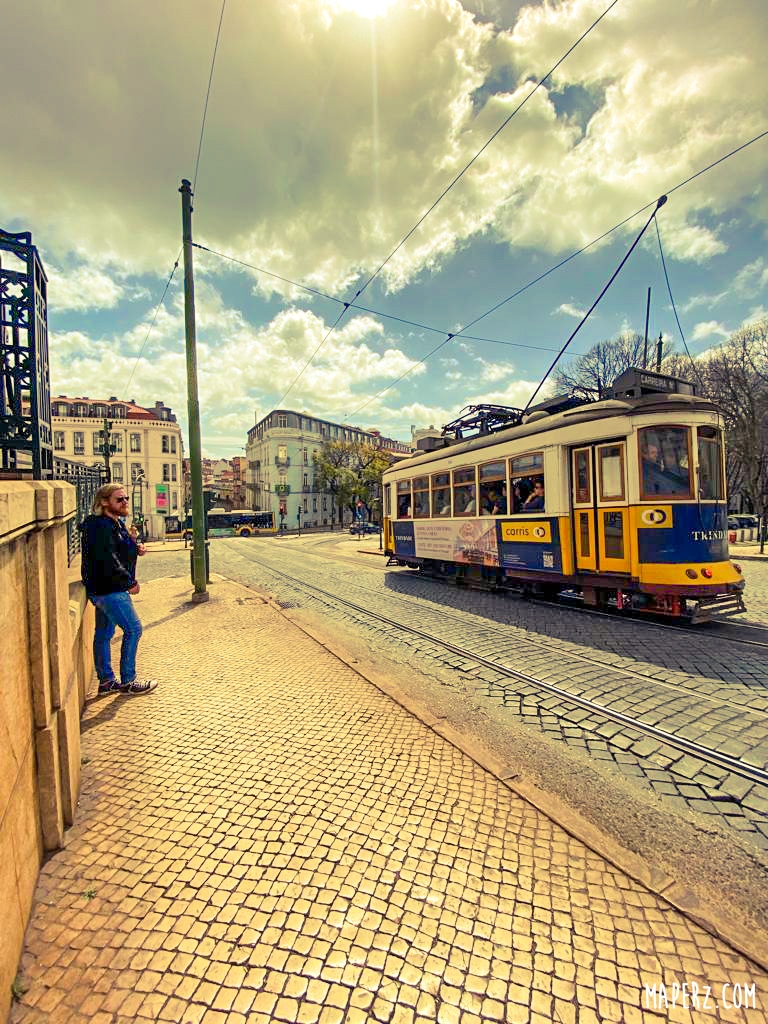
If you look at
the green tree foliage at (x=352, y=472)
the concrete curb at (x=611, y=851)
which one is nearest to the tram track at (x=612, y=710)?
the concrete curb at (x=611, y=851)

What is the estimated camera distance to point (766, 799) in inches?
109

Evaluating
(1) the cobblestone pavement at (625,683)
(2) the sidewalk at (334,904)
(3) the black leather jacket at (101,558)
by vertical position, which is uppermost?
(3) the black leather jacket at (101,558)

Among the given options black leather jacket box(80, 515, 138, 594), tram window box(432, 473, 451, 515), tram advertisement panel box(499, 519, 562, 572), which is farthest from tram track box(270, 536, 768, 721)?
black leather jacket box(80, 515, 138, 594)

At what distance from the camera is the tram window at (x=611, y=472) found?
6.95 meters

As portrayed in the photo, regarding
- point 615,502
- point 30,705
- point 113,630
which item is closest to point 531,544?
point 615,502

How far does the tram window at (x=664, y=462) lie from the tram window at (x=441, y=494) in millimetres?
4898

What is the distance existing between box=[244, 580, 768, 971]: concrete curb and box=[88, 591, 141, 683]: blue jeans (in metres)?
2.73

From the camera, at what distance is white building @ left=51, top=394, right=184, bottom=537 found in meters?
46.6

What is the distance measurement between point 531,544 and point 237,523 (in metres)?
45.6

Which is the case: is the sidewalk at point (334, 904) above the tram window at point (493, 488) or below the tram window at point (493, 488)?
below

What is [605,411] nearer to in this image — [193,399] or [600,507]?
[600,507]

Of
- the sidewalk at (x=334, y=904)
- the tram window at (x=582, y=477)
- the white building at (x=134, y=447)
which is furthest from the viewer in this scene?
the white building at (x=134, y=447)

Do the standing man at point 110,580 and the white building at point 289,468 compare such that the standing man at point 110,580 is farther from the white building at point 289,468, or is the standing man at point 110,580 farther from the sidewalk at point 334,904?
the white building at point 289,468

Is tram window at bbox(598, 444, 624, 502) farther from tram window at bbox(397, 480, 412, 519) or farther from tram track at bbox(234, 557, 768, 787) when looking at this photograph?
tram window at bbox(397, 480, 412, 519)
